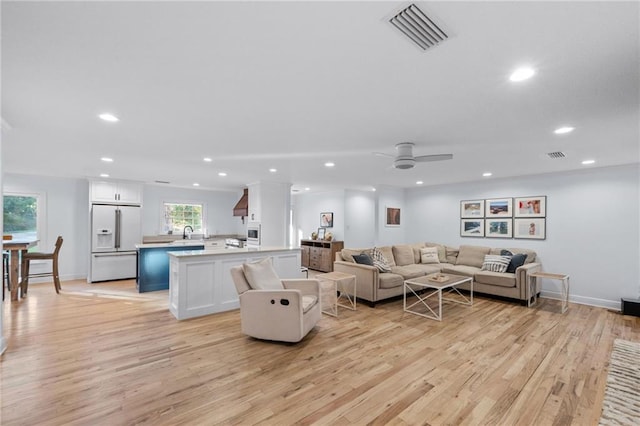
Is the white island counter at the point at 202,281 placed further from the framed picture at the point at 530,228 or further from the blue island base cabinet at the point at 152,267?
the framed picture at the point at 530,228

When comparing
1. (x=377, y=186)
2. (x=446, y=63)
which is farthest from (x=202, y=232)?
(x=446, y=63)

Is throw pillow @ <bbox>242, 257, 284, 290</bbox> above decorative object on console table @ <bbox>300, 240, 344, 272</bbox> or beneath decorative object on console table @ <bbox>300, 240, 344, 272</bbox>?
above

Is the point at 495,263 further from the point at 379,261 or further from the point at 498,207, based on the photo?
the point at 379,261

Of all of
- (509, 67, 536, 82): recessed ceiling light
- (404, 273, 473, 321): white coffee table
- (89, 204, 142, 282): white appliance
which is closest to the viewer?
(509, 67, 536, 82): recessed ceiling light

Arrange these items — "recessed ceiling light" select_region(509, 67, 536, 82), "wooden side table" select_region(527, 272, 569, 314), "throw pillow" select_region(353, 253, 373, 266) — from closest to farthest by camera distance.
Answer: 1. "recessed ceiling light" select_region(509, 67, 536, 82)
2. "wooden side table" select_region(527, 272, 569, 314)
3. "throw pillow" select_region(353, 253, 373, 266)

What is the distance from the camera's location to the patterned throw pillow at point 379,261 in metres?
5.40

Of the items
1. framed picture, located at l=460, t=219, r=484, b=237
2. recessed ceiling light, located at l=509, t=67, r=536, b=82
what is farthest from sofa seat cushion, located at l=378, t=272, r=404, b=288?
recessed ceiling light, located at l=509, t=67, r=536, b=82

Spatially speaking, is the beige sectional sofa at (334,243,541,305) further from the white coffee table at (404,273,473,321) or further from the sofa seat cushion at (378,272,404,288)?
the white coffee table at (404,273,473,321)

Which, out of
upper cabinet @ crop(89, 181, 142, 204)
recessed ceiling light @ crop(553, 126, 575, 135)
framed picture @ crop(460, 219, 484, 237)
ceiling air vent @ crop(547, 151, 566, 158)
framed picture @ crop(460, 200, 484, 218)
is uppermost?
recessed ceiling light @ crop(553, 126, 575, 135)

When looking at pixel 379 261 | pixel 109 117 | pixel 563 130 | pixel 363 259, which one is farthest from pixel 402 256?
pixel 109 117

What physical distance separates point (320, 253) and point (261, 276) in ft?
16.1

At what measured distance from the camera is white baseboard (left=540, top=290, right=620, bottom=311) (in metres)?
4.89

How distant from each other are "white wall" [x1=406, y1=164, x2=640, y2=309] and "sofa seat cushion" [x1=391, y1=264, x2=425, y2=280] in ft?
6.66

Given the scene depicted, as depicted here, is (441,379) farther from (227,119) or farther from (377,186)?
(377,186)
